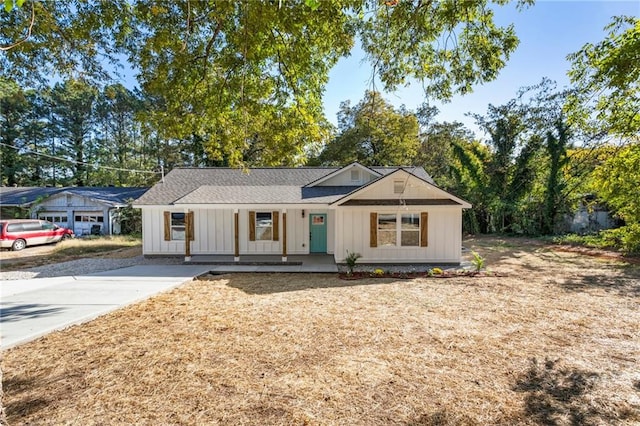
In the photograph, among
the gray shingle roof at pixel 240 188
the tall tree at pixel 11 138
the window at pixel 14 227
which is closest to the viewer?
the gray shingle roof at pixel 240 188

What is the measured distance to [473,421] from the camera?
314 cm

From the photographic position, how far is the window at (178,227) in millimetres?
13016

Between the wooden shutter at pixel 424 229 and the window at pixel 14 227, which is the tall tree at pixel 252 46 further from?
the window at pixel 14 227

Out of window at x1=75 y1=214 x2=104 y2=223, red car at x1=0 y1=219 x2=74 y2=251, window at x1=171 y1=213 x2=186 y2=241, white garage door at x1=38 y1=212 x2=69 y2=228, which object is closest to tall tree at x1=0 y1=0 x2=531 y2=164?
window at x1=171 y1=213 x2=186 y2=241

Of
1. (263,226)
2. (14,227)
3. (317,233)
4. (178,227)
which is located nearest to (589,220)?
(317,233)

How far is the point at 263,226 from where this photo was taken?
13.0 meters

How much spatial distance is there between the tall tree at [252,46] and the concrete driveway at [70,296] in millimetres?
4358

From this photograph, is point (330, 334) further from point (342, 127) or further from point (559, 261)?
point (342, 127)

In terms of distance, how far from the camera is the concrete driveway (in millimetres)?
5457

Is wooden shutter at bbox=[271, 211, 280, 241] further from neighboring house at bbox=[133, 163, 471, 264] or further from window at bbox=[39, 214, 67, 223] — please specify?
window at bbox=[39, 214, 67, 223]

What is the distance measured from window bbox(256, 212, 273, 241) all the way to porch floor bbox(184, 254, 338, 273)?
812 mm

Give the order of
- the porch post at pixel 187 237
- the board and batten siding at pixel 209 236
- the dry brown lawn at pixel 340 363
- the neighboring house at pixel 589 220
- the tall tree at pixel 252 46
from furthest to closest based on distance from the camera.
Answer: the neighboring house at pixel 589 220, the board and batten siding at pixel 209 236, the porch post at pixel 187 237, the tall tree at pixel 252 46, the dry brown lawn at pixel 340 363

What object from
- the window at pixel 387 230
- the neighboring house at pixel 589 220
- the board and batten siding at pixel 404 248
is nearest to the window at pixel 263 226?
the board and batten siding at pixel 404 248

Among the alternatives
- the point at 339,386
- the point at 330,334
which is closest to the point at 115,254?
the point at 330,334
